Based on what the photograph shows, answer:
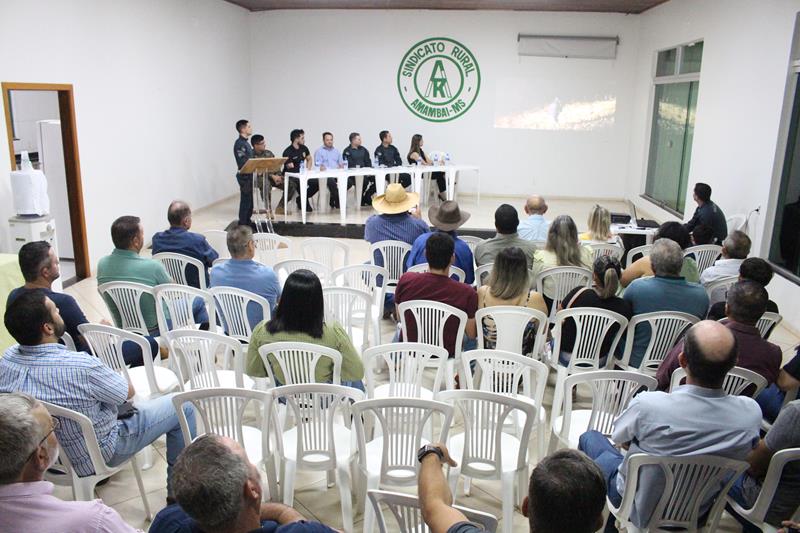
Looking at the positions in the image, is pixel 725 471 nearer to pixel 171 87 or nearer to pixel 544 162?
pixel 171 87

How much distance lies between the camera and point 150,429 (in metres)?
2.87

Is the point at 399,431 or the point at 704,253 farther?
the point at 704,253

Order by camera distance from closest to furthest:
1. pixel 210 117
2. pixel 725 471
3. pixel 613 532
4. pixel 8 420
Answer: pixel 8 420 < pixel 725 471 < pixel 613 532 < pixel 210 117

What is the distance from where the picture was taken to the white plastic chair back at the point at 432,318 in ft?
12.1

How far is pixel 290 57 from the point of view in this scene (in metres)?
12.2

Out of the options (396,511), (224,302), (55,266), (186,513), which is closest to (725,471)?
(396,511)

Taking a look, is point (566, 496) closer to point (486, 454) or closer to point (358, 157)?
point (486, 454)

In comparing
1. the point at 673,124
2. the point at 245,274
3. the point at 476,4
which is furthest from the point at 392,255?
the point at 476,4

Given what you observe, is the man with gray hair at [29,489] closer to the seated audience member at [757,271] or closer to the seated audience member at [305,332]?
the seated audience member at [305,332]

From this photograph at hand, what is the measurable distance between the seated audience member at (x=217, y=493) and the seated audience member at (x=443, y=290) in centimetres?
226

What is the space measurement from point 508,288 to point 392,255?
1714 mm

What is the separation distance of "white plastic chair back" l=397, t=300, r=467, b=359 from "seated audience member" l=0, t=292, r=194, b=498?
5.25ft

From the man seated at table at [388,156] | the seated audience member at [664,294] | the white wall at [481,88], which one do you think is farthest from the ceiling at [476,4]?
the seated audience member at [664,294]

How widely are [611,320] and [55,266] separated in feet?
10.1
